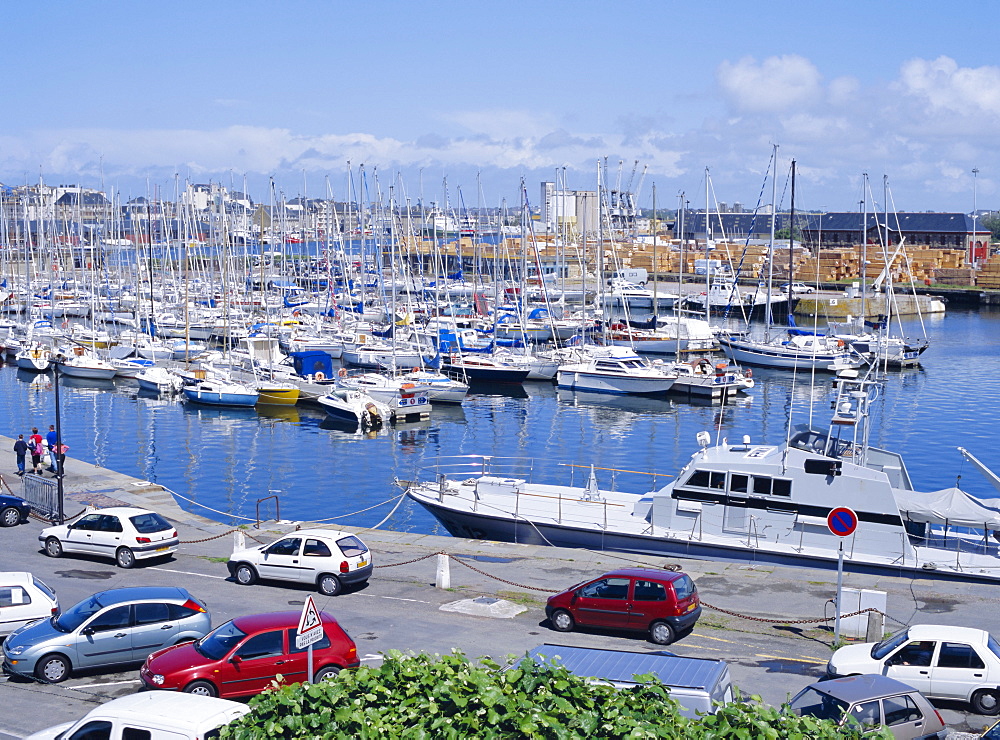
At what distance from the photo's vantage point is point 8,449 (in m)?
39.4

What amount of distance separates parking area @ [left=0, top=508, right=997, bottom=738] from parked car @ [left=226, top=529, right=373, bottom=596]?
0.29 metres

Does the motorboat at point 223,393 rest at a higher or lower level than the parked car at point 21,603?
lower

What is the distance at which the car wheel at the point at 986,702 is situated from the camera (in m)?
14.4

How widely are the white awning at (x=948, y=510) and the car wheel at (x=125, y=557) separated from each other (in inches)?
670

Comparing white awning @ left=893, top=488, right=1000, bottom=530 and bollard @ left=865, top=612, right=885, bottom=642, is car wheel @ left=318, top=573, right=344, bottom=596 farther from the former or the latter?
white awning @ left=893, top=488, right=1000, bottom=530

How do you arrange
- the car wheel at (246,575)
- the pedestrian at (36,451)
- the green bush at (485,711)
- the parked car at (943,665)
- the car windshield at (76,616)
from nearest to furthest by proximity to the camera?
the green bush at (485,711) → the parked car at (943,665) → the car windshield at (76,616) → the car wheel at (246,575) → the pedestrian at (36,451)

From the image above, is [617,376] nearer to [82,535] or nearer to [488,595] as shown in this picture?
[488,595]

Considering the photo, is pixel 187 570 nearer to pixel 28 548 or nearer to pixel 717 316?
pixel 28 548

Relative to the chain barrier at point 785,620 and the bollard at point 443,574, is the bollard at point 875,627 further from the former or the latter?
the bollard at point 443,574

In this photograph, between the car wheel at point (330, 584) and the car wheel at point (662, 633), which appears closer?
the car wheel at point (662, 633)

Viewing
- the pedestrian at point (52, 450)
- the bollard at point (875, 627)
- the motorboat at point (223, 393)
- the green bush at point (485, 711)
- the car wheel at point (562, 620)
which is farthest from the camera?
the motorboat at point (223, 393)

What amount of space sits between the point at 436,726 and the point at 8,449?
35.6m

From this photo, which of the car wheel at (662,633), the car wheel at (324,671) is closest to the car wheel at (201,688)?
the car wheel at (324,671)

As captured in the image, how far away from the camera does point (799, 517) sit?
24422 mm
